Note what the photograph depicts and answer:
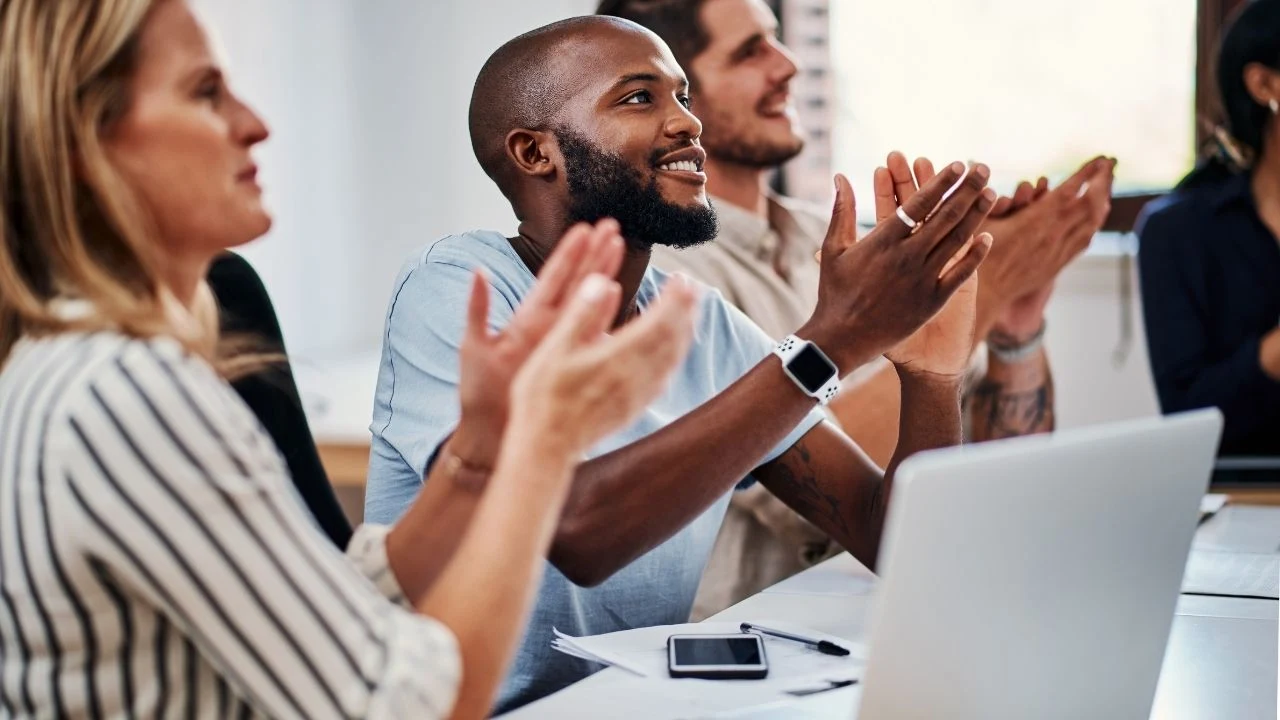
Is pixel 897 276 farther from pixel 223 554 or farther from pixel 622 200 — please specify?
pixel 223 554

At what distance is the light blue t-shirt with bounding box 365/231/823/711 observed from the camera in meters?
1.26

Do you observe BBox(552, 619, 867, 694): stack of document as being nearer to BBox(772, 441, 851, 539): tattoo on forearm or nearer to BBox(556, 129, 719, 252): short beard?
BBox(772, 441, 851, 539): tattoo on forearm

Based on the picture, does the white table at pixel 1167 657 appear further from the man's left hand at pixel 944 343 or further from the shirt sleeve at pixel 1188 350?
the shirt sleeve at pixel 1188 350

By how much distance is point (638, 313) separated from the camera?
148 cm

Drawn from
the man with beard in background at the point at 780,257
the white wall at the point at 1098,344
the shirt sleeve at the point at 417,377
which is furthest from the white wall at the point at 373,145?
the shirt sleeve at the point at 417,377

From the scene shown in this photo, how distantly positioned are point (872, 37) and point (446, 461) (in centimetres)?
260

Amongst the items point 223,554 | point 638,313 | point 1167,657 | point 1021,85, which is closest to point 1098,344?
point 1021,85

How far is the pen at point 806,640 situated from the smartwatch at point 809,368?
22cm

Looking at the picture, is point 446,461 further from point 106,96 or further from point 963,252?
point 963,252

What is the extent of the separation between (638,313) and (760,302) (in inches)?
20.3

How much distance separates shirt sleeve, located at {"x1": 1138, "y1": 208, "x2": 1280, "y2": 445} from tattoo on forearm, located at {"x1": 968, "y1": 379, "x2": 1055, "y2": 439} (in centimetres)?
47

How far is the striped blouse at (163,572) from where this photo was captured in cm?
69

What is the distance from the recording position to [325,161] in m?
3.20

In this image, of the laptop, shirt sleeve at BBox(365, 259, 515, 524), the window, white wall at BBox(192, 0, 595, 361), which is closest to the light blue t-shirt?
shirt sleeve at BBox(365, 259, 515, 524)
